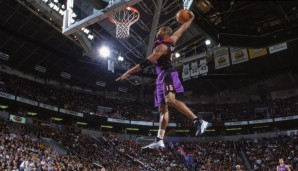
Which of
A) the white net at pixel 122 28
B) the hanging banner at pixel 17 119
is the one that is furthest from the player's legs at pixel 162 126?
the hanging banner at pixel 17 119

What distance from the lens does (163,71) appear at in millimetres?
4773

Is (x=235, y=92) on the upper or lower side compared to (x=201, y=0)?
upper

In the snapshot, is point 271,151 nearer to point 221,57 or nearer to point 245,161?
point 245,161

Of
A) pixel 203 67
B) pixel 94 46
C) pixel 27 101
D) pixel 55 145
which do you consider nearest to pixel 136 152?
pixel 55 145

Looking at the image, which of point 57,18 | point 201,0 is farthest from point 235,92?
point 201,0

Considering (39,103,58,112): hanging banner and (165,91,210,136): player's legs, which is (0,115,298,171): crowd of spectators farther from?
(165,91,210,136): player's legs

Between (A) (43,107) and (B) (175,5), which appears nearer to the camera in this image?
(B) (175,5)

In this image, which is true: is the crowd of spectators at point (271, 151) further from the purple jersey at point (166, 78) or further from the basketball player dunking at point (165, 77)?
the purple jersey at point (166, 78)

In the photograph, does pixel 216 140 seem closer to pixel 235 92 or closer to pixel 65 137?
pixel 235 92

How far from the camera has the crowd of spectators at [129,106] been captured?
96.2 ft

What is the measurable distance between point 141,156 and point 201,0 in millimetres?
22961

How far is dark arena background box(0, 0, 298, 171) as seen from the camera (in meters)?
23.0

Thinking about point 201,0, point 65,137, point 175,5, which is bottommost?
point 65,137

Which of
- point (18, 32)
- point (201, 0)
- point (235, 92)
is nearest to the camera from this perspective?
point (201, 0)
